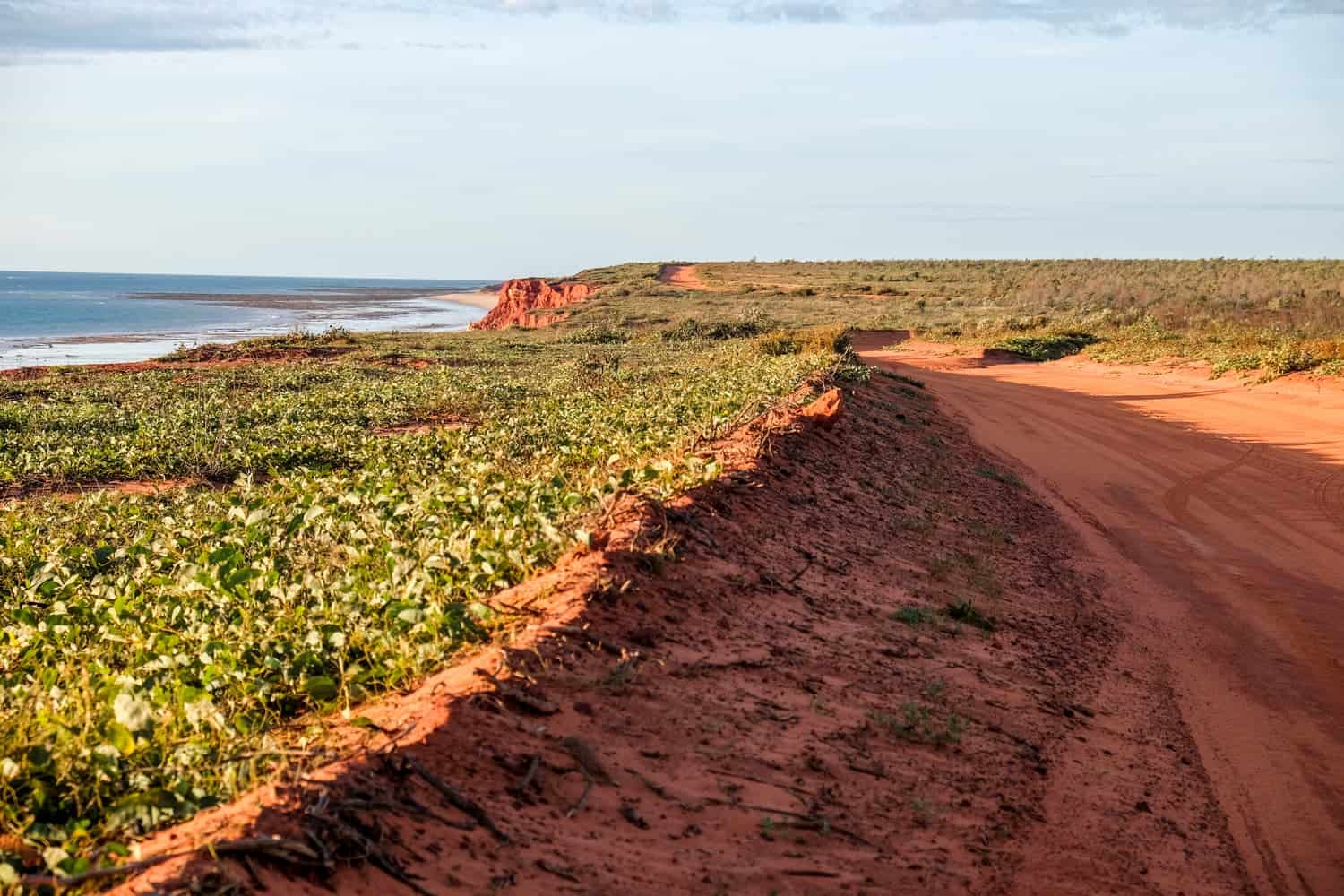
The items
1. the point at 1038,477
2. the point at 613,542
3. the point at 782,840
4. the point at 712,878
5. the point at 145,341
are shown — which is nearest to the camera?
the point at 712,878

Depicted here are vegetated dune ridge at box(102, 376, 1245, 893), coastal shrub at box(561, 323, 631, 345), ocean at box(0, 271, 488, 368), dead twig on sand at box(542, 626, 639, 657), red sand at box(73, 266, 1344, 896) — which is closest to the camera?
vegetated dune ridge at box(102, 376, 1245, 893)

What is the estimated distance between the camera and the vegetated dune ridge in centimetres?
343

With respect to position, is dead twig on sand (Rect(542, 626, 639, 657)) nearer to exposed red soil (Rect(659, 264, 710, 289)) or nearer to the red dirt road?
the red dirt road

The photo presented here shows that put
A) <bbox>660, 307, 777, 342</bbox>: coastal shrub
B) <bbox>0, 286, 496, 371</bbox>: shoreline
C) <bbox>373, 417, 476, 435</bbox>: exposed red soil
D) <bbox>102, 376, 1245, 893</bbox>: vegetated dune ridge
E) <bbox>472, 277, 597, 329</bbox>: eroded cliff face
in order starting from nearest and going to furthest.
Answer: <bbox>102, 376, 1245, 893</bbox>: vegetated dune ridge
<bbox>373, 417, 476, 435</bbox>: exposed red soil
<bbox>660, 307, 777, 342</bbox>: coastal shrub
<bbox>0, 286, 496, 371</bbox>: shoreline
<bbox>472, 277, 597, 329</bbox>: eroded cliff face

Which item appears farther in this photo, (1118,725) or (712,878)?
(1118,725)

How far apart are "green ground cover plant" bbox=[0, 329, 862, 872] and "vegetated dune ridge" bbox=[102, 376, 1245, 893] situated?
27 cm

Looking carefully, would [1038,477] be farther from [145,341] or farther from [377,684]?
[145,341]

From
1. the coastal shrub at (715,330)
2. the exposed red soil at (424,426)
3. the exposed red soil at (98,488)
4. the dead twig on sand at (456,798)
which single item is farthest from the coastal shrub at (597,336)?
the dead twig on sand at (456,798)

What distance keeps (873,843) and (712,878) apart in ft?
2.54

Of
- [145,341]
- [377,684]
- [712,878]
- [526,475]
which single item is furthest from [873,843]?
[145,341]

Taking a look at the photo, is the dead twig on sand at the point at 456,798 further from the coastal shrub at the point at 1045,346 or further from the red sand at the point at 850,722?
the coastal shrub at the point at 1045,346

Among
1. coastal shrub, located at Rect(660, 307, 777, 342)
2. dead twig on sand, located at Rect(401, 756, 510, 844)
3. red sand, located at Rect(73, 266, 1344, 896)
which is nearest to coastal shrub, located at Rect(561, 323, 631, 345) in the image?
coastal shrub, located at Rect(660, 307, 777, 342)

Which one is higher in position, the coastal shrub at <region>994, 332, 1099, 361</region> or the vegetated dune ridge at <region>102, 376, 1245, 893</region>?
the coastal shrub at <region>994, 332, 1099, 361</region>

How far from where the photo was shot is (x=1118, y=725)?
5750 millimetres
